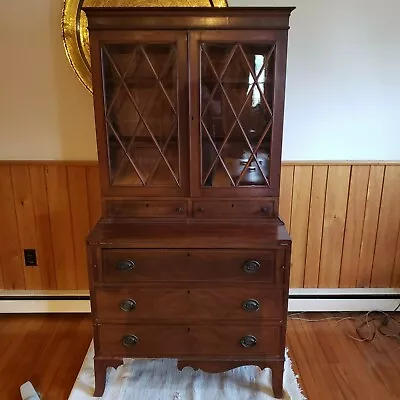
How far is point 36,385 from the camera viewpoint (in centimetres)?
205

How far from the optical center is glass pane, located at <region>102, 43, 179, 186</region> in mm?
1832

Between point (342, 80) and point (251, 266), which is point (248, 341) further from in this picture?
point (342, 80)

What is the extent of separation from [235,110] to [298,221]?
935mm

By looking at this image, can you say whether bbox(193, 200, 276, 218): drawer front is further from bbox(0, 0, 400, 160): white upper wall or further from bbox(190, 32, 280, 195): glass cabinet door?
bbox(0, 0, 400, 160): white upper wall

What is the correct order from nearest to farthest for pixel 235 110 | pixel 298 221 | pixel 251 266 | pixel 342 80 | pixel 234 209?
pixel 251 266, pixel 235 110, pixel 234 209, pixel 342 80, pixel 298 221

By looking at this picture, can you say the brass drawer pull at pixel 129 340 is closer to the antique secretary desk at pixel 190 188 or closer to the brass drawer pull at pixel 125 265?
the antique secretary desk at pixel 190 188

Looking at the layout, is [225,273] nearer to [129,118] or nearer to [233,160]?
[233,160]

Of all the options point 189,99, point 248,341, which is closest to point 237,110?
point 189,99

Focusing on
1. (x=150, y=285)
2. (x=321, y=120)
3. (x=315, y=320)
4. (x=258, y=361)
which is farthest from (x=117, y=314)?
(x=321, y=120)

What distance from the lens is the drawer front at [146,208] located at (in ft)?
6.52

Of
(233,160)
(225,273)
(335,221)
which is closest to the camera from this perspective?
(225,273)

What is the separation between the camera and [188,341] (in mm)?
1903

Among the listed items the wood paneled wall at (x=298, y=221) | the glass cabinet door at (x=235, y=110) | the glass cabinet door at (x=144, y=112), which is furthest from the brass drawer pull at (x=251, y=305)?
the wood paneled wall at (x=298, y=221)

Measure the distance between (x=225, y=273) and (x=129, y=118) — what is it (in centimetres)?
82
